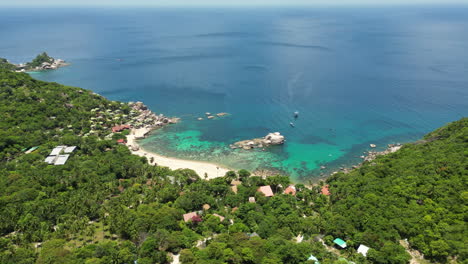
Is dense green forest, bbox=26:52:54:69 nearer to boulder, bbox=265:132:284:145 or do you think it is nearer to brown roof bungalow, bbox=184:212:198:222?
boulder, bbox=265:132:284:145

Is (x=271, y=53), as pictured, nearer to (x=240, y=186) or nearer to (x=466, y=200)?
(x=240, y=186)

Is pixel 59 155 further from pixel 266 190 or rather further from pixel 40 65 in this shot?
pixel 40 65

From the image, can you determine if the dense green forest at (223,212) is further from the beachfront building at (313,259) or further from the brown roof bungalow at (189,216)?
the brown roof bungalow at (189,216)

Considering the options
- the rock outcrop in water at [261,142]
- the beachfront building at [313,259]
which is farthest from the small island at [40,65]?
the beachfront building at [313,259]

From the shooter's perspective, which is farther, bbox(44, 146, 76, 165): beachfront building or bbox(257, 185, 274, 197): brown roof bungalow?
bbox(44, 146, 76, 165): beachfront building

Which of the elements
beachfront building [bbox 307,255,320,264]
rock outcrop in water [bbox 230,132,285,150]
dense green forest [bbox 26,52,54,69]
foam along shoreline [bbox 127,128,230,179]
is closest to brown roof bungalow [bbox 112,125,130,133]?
foam along shoreline [bbox 127,128,230,179]
